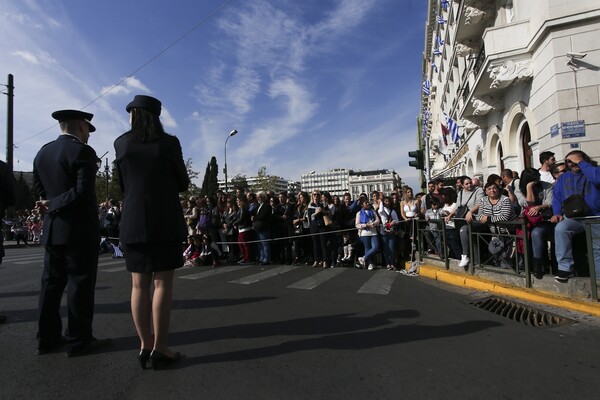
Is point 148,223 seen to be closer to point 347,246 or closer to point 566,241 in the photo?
point 566,241

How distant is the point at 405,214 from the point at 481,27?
11899 millimetres

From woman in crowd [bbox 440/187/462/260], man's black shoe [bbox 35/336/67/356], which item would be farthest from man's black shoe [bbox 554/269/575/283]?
man's black shoe [bbox 35/336/67/356]

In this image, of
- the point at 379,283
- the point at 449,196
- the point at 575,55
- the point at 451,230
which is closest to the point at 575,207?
the point at 451,230

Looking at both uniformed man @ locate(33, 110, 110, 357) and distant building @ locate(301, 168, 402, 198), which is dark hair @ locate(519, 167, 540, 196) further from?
distant building @ locate(301, 168, 402, 198)

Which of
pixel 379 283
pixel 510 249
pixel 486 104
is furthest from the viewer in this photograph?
pixel 486 104

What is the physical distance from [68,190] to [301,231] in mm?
7438

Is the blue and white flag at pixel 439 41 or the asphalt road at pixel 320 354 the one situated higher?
the blue and white flag at pixel 439 41

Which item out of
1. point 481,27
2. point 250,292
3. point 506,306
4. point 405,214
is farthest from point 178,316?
point 481,27

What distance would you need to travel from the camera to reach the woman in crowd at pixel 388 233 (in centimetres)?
876

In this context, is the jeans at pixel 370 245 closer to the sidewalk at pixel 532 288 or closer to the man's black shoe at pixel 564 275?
the sidewalk at pixel 532 288

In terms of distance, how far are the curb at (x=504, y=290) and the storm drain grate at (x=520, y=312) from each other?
352 mm

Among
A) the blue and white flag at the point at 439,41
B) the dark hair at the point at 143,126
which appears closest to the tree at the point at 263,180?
the blue and white flag at the point at 439,41

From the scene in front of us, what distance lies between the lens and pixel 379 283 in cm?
670

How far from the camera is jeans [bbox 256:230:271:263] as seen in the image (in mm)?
9711
